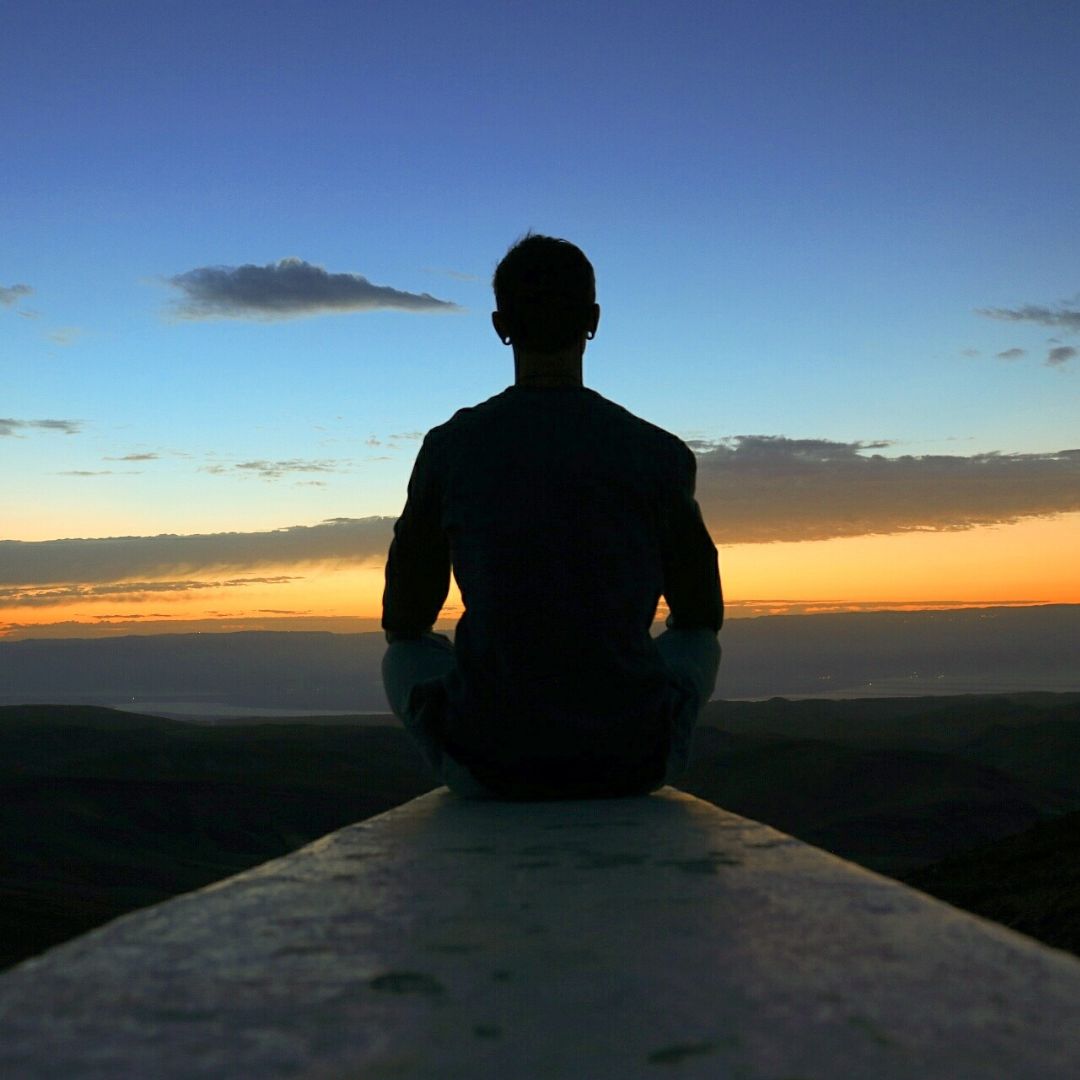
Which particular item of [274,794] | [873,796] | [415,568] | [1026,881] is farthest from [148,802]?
[415,568]

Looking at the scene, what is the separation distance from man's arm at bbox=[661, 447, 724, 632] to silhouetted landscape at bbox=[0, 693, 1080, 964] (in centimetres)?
2050

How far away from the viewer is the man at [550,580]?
95.6 inches

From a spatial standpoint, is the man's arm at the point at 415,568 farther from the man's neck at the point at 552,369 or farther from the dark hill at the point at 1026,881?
the dark hill at the point at 1026,881

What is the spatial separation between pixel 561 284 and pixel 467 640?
3.00ft

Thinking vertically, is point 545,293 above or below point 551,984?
above

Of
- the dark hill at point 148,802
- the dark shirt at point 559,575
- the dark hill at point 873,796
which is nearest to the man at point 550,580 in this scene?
the dark shirt at point 559,575

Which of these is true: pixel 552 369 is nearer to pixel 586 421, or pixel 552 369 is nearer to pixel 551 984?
pixel 586 421

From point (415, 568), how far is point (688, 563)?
67 cm

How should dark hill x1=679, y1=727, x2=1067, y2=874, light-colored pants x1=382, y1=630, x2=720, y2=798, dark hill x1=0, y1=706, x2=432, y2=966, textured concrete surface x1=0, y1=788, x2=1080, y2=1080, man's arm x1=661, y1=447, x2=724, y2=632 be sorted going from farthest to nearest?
dark hill x1=679, y1=727, x2=1067, y2=874, dark hill x1=0, y1=706, x2=432, y2=966, man's arm x1=661, y1=447, x2=724, y2=632, light-colored pants x1=382, y1=630, x2=720, y2=798, textured concrete surface x1=0, y1=788, x2=1080, y2=1080

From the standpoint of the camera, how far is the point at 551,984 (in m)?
0.86

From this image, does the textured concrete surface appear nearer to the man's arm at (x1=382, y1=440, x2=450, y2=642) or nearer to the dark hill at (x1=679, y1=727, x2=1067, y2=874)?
the man's arm at (x1=382, y1=440, x2=450, y2=642)

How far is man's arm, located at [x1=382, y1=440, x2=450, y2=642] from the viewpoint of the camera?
279 cm

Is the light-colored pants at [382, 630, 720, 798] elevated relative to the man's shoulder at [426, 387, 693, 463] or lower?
lower

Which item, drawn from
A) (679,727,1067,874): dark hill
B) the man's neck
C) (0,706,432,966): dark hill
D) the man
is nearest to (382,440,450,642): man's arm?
the man
